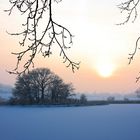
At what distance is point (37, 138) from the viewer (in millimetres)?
15133

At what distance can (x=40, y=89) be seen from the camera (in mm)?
45438

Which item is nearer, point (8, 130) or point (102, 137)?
point (102, 137)

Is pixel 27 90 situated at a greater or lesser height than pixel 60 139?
greater

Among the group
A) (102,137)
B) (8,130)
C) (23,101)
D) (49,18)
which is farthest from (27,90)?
(49,18)

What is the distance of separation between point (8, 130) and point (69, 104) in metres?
26.3

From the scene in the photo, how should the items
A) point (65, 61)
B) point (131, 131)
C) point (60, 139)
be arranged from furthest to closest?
point (131, 131) → point (60, 139) → point (65, 61)

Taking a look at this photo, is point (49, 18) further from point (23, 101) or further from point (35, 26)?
point (23, 101)

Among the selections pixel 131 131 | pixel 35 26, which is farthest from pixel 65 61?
pixel 131 131

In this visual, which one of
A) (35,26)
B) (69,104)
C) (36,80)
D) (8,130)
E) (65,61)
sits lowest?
(65,61)

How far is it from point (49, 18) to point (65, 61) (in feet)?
1.12

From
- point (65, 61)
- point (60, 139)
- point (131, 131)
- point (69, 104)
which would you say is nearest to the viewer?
point (65, 61)

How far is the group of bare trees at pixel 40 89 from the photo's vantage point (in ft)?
147

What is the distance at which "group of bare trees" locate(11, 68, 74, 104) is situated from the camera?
147 feet

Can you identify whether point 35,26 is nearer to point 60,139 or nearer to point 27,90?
point 60,139
